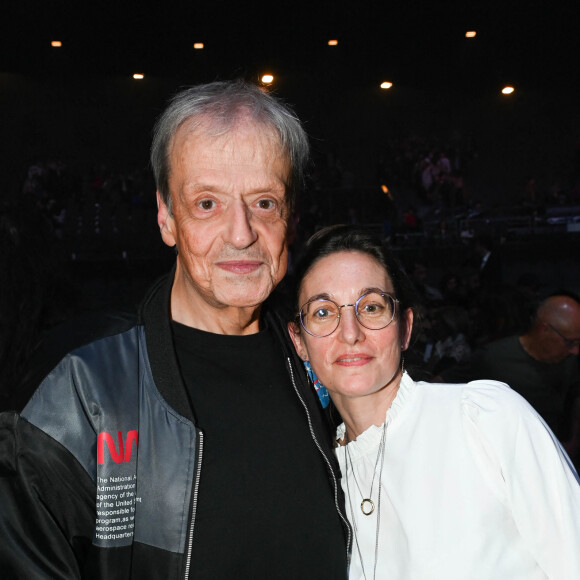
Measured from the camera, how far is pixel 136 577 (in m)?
1.28

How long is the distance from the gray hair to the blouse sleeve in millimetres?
776

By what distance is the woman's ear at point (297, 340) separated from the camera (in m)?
1.72

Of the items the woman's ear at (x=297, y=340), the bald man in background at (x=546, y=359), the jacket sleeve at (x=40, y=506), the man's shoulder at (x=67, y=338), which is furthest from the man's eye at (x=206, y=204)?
the bald man in background at (x=546, y=359)

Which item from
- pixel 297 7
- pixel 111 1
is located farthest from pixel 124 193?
pixel 297 7

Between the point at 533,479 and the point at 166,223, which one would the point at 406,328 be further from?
the point at 166,223

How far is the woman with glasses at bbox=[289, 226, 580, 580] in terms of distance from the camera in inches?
53.4

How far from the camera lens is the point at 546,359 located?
3453 millimetres

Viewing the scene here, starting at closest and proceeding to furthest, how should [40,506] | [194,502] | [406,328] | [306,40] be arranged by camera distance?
1. [40,506]
2. [194,502]
3. [406,328]
4. [306,40]

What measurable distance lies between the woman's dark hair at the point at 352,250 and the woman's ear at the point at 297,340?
0.16 ft

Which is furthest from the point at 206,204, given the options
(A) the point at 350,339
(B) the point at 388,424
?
(B) the point at 388,424

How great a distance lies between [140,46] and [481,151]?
945cm

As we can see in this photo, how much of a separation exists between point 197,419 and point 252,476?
0.18 m

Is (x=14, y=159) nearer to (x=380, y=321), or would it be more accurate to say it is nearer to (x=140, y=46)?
(x=140, y=46)

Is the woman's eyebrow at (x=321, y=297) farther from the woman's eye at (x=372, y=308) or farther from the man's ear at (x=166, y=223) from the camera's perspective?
the man's ear at (x=166, y=223)
